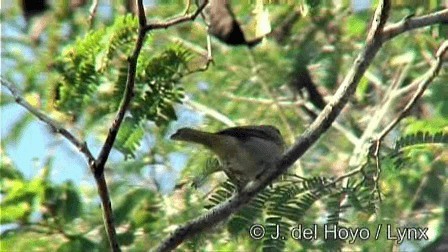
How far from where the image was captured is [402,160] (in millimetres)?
4910

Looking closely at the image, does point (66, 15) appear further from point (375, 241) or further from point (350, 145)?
point (375, 241)

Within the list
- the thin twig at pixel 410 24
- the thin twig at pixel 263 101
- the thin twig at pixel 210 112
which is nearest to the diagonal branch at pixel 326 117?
the thin twig at pixel 410 24

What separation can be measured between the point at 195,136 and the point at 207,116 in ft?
10.1

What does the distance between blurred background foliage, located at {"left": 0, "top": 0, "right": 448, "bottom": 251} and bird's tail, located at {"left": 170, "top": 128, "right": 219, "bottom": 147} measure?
14 cm

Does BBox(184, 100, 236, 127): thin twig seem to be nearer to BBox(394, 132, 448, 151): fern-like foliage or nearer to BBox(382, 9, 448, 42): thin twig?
BBox(394, 132, 448, 151): fern-like foliage

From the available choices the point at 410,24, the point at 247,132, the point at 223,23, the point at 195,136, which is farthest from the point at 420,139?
the point at 223,23

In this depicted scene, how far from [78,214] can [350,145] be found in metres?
2.52

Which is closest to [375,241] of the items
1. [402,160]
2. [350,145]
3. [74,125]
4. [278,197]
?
[402,160]

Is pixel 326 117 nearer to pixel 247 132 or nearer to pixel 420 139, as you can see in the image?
pixel 420 139

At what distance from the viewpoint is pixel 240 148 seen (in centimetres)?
494

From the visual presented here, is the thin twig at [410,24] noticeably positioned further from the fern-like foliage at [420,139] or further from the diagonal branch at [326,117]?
the fern-like foliage at [420,139]

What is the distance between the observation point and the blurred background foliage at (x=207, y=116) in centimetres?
491

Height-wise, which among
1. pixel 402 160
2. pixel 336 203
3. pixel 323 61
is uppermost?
pixel 323 61

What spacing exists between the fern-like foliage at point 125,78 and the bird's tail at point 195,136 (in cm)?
20
